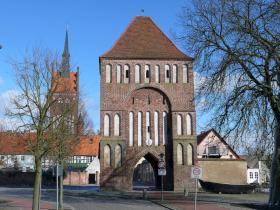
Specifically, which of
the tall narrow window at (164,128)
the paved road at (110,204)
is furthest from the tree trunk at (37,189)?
the tall narrow window at (164,128)

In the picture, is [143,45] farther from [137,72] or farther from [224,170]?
[224,170]

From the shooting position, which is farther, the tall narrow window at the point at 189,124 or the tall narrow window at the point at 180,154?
the tall narrow window at the point at 189,124

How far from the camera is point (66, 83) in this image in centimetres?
2178

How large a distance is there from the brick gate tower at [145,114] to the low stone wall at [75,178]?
27.6 meters

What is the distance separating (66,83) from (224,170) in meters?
32.1

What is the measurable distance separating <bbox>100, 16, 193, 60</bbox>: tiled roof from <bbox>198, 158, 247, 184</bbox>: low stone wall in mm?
11757

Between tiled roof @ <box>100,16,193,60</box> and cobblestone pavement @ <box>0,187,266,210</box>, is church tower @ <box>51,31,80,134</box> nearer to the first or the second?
cobblestone pavement @ <box>0,187,266,210</box>

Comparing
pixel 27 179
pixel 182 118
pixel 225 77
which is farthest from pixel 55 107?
pixel 27 179

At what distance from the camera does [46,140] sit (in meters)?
19.8

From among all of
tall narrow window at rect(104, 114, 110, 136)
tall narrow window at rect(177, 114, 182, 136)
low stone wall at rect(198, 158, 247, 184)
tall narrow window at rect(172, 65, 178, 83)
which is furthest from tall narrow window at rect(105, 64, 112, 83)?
low stone wall at rect(198, 158, 247, 184)

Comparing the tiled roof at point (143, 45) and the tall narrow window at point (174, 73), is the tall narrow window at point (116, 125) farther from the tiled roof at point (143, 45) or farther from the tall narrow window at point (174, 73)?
the tall narrow window at point (174, 73)

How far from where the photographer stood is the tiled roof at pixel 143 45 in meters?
46.0

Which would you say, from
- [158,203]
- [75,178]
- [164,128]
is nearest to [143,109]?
[164,128]

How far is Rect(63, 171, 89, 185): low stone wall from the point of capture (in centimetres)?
7075
